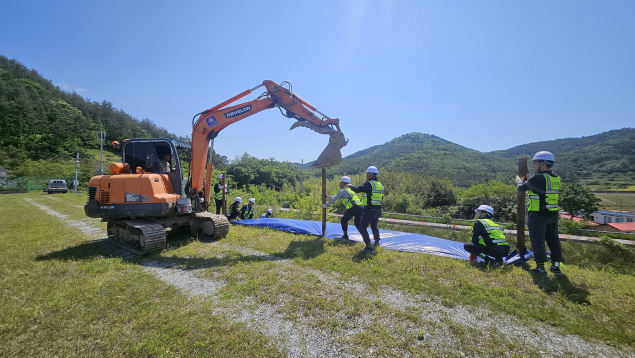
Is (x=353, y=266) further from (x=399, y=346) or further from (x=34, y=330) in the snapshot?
(x=34, y=330)

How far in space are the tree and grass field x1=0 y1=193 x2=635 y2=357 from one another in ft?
52.5

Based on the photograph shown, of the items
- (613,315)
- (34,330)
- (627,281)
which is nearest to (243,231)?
(34,330)

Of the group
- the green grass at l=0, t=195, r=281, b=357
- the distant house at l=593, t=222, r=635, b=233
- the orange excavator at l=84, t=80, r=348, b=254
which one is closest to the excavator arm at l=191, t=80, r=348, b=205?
the orange excavator at l=84, t=80, r=348, b=254

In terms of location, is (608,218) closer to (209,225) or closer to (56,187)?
(209,225)

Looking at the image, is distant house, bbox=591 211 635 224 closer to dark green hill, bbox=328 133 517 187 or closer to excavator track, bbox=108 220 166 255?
excavator track, bbox=108 220 166 255

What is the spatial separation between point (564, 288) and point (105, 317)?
6.04 meters

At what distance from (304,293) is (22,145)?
2698 inches

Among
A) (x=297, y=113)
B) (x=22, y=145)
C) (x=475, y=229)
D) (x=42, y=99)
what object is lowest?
(x=475, y=229)

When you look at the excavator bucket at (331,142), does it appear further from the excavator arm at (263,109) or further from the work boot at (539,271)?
the work boot at (539,271)

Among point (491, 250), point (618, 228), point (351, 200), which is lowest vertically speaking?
point (618, 228)

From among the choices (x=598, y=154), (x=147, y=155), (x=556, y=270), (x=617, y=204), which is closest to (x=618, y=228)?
(x=556, y=270)

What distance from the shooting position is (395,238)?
6.95 meters

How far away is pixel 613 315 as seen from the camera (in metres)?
3.08

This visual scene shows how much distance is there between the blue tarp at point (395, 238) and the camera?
5984 mm
